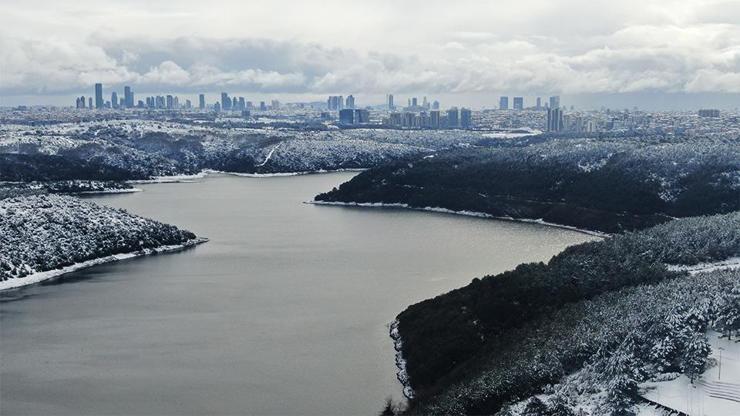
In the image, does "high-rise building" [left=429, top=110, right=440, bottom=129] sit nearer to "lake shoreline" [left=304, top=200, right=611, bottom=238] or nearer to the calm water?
"lake shoreline" [left=304, top=200, right=611, bottom=238]

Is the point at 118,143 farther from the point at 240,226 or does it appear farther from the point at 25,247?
the point at 25,247

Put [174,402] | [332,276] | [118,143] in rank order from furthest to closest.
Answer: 1. [118,143]
2. [332,276]
3. [174,402]

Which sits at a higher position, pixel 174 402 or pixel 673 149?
pixel 673 149

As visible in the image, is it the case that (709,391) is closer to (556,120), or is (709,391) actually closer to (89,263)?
(89,263)

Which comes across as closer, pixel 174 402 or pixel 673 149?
pixel 174 402

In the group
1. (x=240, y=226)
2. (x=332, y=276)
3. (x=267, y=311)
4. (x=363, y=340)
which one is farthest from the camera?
(x=240, y=226)

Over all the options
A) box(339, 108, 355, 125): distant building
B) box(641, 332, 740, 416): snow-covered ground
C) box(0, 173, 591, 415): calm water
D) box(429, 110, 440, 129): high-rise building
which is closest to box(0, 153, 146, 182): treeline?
box(0, 173, 591, 415): calm water

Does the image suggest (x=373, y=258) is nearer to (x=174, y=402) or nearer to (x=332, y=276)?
(x=332, y=276)

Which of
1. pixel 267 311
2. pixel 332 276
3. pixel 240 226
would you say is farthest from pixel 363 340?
pixel 240 226

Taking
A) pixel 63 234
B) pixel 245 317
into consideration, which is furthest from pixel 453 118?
pixel 245 317
